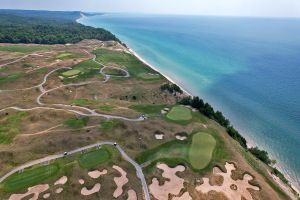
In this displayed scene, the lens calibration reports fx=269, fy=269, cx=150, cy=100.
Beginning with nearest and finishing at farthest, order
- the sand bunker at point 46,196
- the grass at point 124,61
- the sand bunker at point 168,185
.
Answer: the sand bunker at point 46,196, the sand bunker at point 168,185, the grass at point 124,61

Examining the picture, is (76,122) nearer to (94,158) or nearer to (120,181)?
(94,158)

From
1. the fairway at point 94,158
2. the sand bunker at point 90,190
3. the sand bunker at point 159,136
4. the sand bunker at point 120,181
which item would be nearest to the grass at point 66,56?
the sand bunker at point 159,136

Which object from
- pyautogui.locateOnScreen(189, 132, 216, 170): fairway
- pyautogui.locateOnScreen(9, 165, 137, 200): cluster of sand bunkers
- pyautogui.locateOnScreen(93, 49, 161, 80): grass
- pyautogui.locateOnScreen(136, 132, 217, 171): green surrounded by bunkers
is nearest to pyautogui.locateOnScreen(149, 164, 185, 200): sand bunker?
pyautogui.locateOnScreen(136, 132, 217, 171): green surrounded by bunkers

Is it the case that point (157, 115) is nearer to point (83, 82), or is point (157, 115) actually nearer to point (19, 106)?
point (19, 106)

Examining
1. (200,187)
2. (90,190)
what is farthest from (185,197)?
(90,190)

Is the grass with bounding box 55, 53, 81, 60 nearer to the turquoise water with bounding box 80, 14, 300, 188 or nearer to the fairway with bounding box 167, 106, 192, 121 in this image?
the turquoise water with bounding box 80, 14, 300, 188

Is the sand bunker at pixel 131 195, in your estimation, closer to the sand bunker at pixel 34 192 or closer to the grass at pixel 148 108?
the sand bunker at pixel 34 192

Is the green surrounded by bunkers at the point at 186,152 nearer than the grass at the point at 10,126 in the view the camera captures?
Yes
